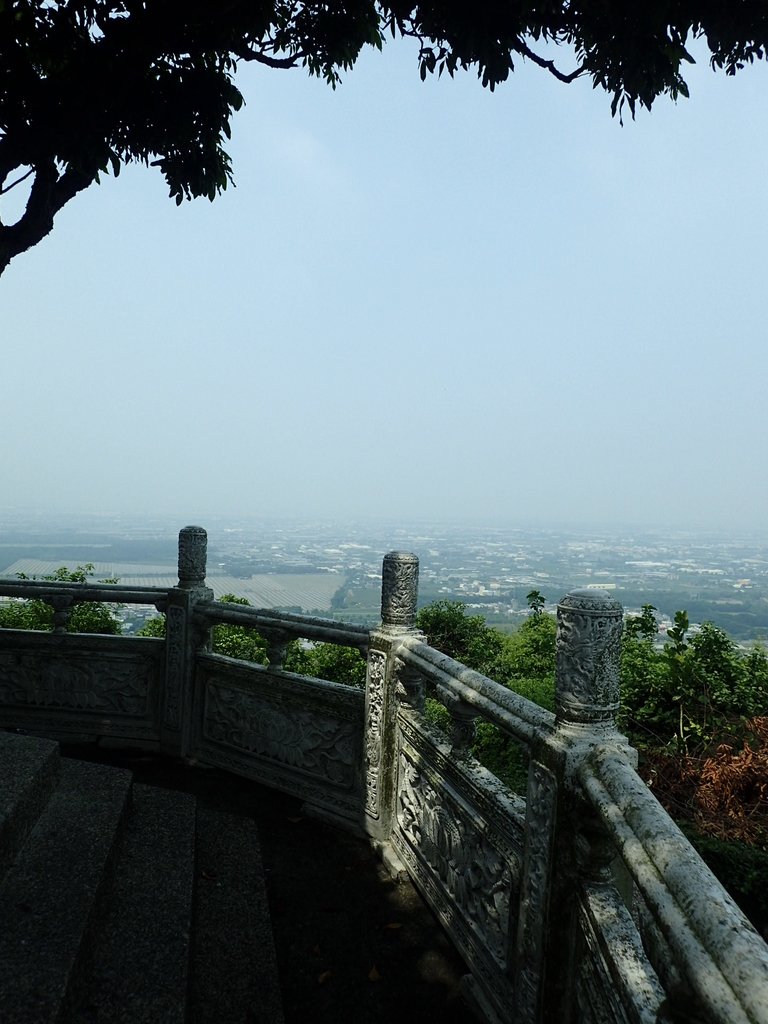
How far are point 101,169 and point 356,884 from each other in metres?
6.39

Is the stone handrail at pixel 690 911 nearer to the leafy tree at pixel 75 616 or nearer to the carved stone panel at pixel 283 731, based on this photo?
the carved stone panel at pixel 283 731

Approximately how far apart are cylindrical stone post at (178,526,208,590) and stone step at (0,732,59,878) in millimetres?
1928

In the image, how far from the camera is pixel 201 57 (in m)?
6.57

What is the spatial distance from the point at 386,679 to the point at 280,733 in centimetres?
141

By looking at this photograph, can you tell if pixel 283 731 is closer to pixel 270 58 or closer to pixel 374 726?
pixel 374 726

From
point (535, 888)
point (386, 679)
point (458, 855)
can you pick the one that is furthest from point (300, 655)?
point (535, 888)

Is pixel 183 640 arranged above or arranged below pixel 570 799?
below

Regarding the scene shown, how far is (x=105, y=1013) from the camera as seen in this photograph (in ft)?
8.93

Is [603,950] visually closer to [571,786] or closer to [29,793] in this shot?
[571,786]

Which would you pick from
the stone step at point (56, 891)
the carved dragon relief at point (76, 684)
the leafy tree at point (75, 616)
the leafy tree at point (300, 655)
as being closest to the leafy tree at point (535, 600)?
the leafy tree at point (300, 655)

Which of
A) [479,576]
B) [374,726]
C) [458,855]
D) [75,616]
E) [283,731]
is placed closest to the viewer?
[458,855]

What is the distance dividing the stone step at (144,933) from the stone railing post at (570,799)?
1.61 m

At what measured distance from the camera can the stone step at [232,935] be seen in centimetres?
298

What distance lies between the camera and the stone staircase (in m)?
2.74
